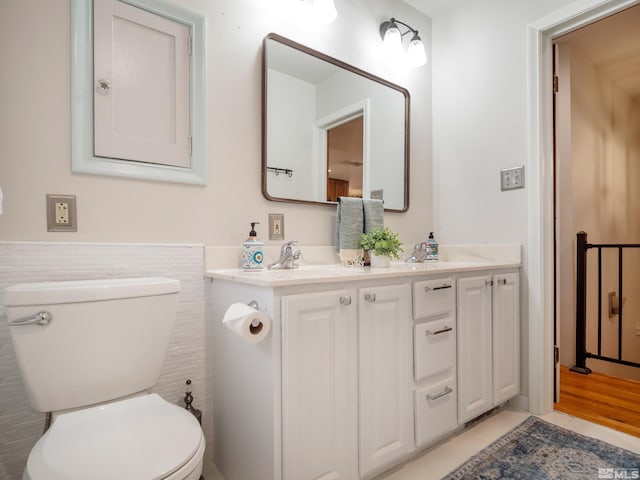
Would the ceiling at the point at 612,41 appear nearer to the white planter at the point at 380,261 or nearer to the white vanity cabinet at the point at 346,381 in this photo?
the white planter at the point at 380,261

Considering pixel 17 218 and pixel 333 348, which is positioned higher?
pixel 17 218

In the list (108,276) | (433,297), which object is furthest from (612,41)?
(108,276)

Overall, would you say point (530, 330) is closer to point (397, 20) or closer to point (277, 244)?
point (277, 244)

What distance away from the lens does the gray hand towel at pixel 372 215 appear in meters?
1.87

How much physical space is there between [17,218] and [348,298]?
1.09 meters

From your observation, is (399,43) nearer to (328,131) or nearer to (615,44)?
(328,131)

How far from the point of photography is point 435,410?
1.44 metres

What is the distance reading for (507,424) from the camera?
175 centimetres

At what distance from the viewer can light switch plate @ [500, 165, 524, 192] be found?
1.92 metres

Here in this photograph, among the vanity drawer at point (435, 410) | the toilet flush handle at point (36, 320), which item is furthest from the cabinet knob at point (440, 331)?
the toilet flush handle at point (36, 320)

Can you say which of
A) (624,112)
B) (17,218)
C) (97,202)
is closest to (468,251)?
(97,202)

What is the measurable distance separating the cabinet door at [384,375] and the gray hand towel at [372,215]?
22.3 inches

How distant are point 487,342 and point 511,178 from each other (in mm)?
914

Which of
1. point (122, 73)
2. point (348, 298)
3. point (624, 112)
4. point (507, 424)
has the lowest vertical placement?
point (507, 424)
